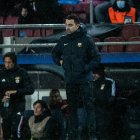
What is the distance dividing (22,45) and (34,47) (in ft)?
1.05

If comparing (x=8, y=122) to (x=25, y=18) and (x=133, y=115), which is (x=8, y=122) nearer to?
(x=133, y=115)

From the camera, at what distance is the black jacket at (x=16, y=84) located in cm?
944

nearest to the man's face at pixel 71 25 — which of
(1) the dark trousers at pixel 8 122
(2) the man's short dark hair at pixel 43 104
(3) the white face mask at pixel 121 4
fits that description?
(1) the dark trousers at pixel 8 122

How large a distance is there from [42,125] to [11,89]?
1.03 m

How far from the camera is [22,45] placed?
1064 cm

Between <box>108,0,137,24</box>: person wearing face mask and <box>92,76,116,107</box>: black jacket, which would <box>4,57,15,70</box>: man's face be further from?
<box>108,0,137,24</box>: person wearing face mask

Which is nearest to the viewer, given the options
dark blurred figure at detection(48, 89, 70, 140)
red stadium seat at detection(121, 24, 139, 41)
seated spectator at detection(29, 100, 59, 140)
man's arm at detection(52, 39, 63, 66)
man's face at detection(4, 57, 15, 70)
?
man's arm at detection(52, 39, 63, 66)

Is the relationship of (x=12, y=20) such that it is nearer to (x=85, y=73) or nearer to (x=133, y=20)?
(x=133, y=20)

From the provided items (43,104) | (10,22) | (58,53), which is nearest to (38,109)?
(43,104)

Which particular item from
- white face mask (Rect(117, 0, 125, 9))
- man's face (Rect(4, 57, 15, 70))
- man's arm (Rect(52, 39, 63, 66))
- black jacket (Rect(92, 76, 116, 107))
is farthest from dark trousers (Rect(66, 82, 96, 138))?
white face mask (Rect(117, 0, 125, 9))

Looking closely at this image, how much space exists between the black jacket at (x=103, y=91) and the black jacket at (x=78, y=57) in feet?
6.53

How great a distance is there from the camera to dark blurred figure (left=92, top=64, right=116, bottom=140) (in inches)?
416

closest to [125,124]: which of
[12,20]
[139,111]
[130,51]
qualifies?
[139,111]

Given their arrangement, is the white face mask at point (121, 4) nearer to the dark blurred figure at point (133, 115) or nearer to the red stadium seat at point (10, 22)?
the dark blurred figure at point (133, 115)
